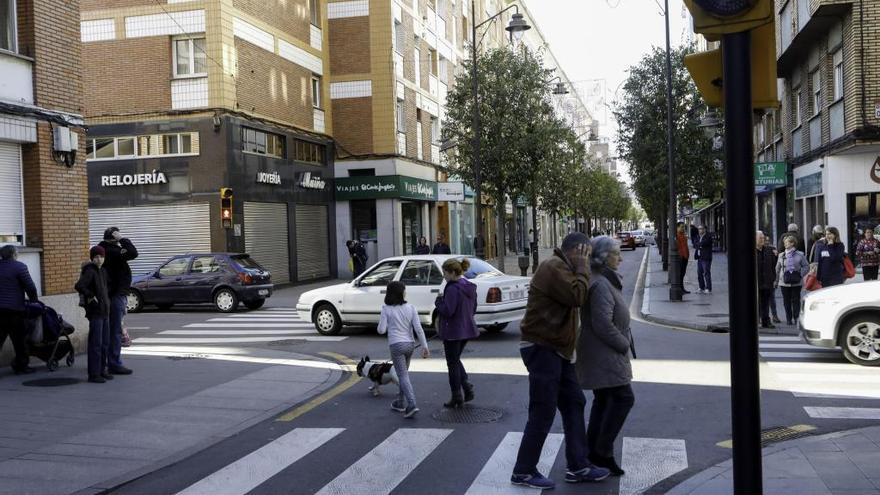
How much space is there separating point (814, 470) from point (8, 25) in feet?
40.7

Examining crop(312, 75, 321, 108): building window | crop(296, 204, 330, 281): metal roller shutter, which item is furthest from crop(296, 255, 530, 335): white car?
crop(312, 75, 321, 108): building window

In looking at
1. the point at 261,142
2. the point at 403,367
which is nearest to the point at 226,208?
the point at 261,142

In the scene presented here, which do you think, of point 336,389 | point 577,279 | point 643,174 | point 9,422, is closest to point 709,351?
point 336,389

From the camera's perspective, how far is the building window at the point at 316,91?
32.9m

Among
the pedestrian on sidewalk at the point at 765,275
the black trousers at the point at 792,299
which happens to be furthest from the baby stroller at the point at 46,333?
the black trousers at the point at 792,299

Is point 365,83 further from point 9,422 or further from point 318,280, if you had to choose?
point 9,422

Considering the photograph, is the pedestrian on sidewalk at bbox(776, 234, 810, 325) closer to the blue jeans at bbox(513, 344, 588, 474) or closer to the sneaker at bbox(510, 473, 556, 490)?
the blue jeans at bbox(513, 344, 588, 474)

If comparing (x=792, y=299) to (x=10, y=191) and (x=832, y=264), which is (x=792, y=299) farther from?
(x=10, y=191)

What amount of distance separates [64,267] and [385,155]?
22073mm

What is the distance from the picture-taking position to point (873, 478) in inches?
216

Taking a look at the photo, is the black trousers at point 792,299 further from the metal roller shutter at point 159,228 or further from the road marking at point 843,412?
the metal roller shutter at point 159,228

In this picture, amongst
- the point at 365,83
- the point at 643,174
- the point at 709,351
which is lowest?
the point at 709,351

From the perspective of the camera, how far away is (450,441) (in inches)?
281

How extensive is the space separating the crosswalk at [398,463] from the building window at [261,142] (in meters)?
20.0
